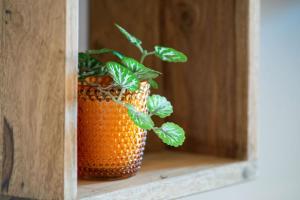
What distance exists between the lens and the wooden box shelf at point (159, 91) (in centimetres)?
70

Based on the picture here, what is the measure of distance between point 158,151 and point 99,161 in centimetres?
34

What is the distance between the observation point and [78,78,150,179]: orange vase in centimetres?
82

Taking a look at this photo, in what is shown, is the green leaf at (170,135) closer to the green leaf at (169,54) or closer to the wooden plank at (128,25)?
the green leaf at (169,54)

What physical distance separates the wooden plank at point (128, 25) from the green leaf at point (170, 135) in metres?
0.32

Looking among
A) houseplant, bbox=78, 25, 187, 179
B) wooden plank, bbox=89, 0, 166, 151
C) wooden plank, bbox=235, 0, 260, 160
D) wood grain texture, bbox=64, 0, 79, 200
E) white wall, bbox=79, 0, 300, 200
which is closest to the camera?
wood grain texture, bbox=64, 0, 79, 200

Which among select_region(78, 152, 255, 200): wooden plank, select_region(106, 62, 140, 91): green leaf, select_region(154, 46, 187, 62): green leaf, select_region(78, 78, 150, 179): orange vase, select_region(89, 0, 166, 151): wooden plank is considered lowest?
select_region(78, 152, 255, 200): wooden plank

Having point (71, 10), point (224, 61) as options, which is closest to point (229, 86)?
point (224, 61)

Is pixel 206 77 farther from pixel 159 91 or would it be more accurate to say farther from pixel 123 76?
pixel 123 76

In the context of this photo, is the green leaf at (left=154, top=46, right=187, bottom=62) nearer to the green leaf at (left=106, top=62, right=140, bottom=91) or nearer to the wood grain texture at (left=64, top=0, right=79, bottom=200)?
the green leaf at (left=106, top=62, right=140, bottom=91)

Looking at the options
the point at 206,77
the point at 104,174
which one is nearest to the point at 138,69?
the point at 104,174

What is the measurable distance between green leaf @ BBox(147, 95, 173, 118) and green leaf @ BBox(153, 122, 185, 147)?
0.02 metres

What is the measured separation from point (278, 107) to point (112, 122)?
1078 mm

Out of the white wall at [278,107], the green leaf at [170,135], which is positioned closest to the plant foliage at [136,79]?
the green leaf at [170,135]

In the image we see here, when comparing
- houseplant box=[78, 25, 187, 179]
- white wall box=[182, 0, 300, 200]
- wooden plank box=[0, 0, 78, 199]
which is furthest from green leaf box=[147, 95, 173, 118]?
white wall box=[182, 0, 300, 200]
